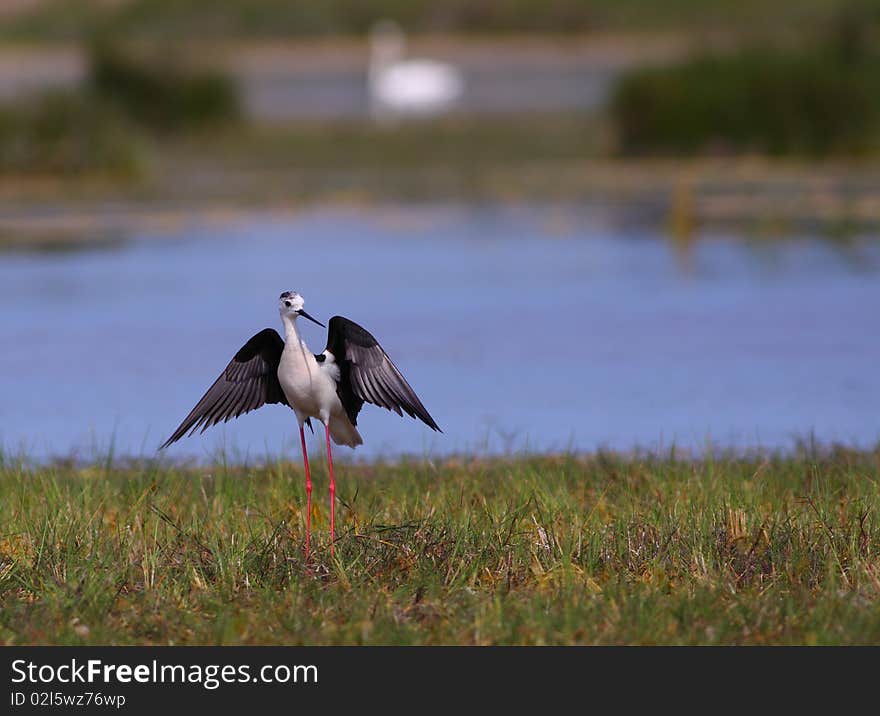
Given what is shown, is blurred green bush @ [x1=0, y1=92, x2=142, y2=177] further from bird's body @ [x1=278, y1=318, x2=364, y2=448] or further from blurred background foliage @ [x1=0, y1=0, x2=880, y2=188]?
bird's body @ [x1=278, y1=318, x2=364, y2=448]

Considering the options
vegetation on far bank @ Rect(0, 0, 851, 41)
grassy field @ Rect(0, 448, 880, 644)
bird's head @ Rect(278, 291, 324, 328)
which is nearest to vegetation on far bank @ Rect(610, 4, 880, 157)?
grassy field @ Rect(0, 448, 880, 644)

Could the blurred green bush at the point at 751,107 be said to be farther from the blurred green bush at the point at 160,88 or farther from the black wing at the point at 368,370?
the black wing at the point at 368,370

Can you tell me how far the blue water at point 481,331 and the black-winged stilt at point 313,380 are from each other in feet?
5.85

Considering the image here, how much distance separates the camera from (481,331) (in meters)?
15.6

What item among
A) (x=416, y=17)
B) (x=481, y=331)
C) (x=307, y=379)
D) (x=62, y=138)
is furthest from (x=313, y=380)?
(x=416, y=17)

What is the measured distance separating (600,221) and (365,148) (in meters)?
13.8

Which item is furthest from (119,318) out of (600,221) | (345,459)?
(600,221)

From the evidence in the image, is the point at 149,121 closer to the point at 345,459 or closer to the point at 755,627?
the point at 345,459

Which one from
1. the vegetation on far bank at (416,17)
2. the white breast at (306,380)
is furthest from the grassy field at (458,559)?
the vegetation on far bank at (416,17)

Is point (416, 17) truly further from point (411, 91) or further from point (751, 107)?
point (751, 107)

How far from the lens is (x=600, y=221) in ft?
81.5

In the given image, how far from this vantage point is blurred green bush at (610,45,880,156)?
32.2 metres

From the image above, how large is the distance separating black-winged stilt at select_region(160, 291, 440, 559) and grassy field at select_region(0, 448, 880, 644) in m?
0.41

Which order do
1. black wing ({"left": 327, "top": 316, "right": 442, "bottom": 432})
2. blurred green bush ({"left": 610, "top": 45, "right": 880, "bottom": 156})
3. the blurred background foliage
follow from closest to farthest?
black wing ({"left": 327, "top": 316, "right": 442, "bottom": 432}) < the blurred background foliage < blurred green bush ({"left": 610, "top": 45, "right": 880, "bottom": 156})
